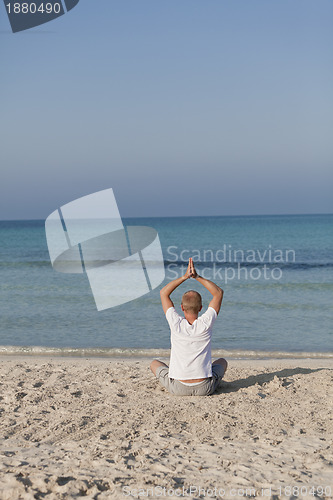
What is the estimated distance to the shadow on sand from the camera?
563cm

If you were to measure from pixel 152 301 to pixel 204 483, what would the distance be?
9.72 m

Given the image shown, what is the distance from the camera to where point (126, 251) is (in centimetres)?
3170

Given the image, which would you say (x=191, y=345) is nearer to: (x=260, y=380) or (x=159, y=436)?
(x=159, y=436)

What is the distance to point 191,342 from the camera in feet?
16.5

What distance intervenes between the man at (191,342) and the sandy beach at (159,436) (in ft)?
0.53

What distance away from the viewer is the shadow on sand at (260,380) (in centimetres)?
563

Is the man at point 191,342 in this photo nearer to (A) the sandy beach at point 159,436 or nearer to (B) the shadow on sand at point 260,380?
(A) the sandy beach at point 159,436

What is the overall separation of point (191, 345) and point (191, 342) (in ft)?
0.12

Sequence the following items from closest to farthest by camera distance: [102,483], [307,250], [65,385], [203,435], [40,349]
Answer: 1. [102,483]
2. [203,435]
3. [65,385]
4. [40,349]
5. [307,250]

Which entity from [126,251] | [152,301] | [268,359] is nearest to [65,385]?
[268,359]

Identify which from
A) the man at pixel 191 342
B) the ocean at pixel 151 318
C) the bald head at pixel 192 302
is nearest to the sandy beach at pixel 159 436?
the man at pixel 191 342

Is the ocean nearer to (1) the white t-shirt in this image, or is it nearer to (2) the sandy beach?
(2) the sandy beach

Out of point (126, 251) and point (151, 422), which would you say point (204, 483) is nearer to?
point (151, 422)

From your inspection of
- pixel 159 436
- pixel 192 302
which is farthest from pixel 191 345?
pixel 159 436
